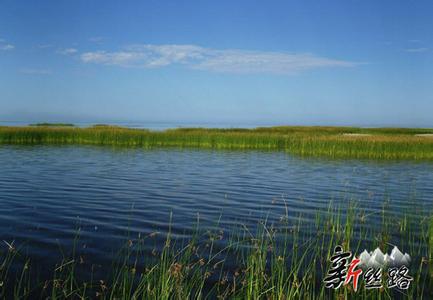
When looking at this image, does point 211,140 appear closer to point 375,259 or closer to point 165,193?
point 165,193

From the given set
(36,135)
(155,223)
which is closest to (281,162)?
(155,223)

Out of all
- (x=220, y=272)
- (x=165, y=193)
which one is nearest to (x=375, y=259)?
(x=220, y=272)

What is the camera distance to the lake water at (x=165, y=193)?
10438 millimetres

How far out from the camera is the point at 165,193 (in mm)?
16375

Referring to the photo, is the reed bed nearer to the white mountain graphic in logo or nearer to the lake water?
the white mountain graphic in logo

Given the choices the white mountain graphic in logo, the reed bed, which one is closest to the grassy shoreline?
the reed bed

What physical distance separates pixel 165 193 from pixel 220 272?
9.00m

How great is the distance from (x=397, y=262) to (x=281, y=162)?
2244cm

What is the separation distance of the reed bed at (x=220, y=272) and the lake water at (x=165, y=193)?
0.76 m

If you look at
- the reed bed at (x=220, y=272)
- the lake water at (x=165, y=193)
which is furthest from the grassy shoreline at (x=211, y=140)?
the reed bed at (x=220, y=272)

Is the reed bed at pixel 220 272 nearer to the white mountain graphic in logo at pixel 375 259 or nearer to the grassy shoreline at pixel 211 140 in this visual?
the white mountain graphic in logo at pixel 375 259

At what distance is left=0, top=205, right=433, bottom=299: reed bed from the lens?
584cm

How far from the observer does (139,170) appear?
77.5 feet

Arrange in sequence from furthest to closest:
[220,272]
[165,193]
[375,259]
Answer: [165,193] < [220,272] < [375,259]
